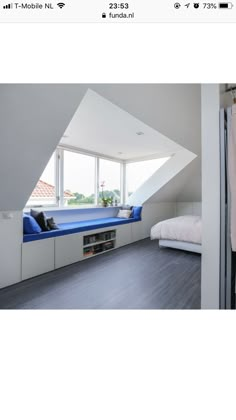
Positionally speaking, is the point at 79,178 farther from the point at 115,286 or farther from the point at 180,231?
the point at 115,286

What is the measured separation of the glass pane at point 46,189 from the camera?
3277 mm

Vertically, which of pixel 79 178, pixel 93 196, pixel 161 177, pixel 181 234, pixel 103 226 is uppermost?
pixel 161 177

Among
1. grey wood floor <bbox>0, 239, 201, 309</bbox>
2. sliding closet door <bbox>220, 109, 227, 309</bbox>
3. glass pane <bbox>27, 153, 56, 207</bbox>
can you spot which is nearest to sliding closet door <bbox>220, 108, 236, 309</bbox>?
sliding closet door <bbox>220, 109, 227, 309</bbox>

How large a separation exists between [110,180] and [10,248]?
3.18 metres

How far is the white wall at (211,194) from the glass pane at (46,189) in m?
2.72

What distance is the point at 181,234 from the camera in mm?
3469

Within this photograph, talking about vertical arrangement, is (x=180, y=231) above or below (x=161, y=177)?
below

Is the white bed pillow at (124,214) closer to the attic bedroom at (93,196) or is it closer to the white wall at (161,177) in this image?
the attic bedroom at (93,196)

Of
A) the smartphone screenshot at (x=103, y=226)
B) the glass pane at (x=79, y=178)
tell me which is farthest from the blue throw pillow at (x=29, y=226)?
the glass pane at (x=79, y=178)
